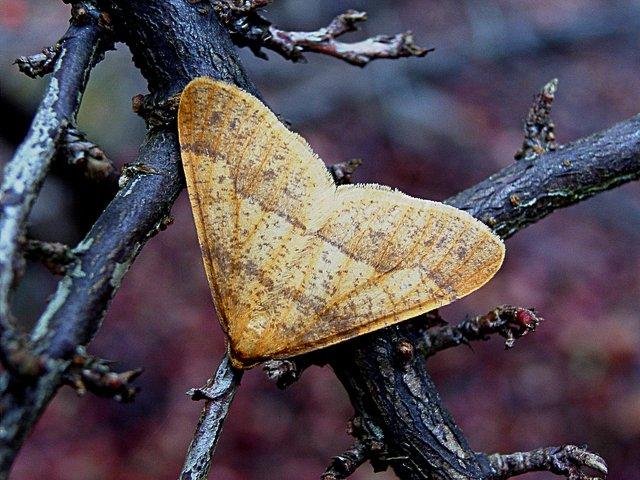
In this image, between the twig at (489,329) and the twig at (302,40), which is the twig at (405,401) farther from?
the twig at (302,40)

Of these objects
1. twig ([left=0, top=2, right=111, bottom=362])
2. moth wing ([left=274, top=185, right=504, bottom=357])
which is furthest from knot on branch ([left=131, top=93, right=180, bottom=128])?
moth wing ([left=274, top=185, right=504, bottom=357])

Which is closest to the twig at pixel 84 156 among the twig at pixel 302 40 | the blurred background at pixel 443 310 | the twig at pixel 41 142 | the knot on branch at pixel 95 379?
the twig at pixel 41 142

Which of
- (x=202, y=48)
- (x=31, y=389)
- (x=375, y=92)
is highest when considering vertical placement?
(x=375, y=92)

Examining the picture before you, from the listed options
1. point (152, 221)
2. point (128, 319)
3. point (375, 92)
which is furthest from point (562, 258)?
point (152, 221)

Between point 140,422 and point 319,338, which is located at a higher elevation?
point 140,422

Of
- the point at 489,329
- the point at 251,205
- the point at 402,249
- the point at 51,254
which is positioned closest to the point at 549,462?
the point at 489,329

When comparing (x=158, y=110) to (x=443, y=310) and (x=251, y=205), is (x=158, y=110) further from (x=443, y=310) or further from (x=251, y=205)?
(x=443, y=310)

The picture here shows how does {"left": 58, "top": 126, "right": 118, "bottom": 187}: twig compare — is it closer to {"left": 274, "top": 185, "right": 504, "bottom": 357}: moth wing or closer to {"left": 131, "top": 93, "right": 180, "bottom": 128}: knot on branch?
{"left": 131, "top": 93, "right": 180, "bottom": 128}: knot on branch

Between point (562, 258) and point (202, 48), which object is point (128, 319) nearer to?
point (562, 258)
